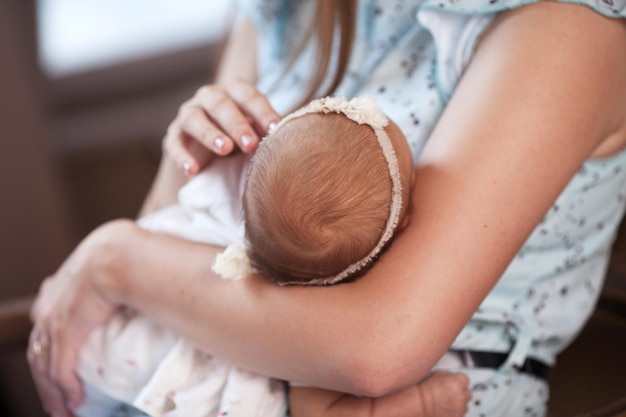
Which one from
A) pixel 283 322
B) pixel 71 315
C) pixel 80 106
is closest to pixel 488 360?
pixel 283 322

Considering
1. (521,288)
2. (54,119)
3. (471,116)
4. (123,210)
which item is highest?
(471,116)

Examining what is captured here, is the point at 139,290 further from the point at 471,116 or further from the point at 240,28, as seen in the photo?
the point at 240,28

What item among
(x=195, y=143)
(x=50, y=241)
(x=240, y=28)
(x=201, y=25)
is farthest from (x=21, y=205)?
(x=195, y=143)

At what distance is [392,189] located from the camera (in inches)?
27.3

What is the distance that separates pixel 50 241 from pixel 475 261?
1816 mm

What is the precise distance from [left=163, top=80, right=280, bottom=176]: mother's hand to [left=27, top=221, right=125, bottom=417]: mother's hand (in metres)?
0.13

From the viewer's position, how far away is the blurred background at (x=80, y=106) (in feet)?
7.04

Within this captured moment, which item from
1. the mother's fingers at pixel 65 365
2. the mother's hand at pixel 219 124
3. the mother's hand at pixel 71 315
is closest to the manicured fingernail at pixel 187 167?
the mother's hand at pixel 219 124

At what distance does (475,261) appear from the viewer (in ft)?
2.27

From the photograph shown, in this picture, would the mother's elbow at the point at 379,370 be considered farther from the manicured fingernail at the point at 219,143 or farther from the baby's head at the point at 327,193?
the manicured fingernail at the point at 219,143

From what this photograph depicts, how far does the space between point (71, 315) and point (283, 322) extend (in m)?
0.35

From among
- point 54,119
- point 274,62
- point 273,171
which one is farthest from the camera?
point 54,119

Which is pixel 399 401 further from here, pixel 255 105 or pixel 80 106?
pixel 80 106

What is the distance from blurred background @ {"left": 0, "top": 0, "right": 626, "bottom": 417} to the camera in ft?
7.04
